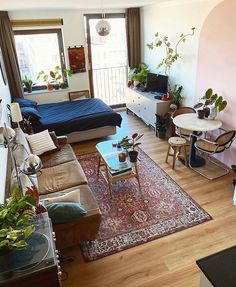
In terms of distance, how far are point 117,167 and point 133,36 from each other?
3.97 m

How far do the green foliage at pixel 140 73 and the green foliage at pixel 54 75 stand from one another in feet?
4.75

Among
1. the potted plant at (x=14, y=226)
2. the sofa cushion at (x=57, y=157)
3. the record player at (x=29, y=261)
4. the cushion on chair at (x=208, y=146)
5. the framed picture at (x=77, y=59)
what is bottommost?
the sofa cushion at (x=57, y=157)

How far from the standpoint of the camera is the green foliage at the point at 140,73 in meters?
5.65

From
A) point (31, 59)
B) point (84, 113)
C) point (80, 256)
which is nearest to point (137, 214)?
point (80, 256)

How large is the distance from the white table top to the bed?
1.38 meters

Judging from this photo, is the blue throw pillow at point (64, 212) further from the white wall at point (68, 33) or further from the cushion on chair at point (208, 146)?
the white wall at point (68, 33)

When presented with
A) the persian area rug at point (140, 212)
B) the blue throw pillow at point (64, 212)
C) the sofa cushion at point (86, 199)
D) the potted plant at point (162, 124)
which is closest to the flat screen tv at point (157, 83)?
the potted plant at point (162, 124)

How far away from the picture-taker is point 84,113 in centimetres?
484

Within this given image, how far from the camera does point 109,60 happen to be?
245 inches

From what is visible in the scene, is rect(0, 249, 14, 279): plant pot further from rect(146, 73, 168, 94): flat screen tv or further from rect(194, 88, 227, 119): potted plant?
rect(146, 73, 168, 94): flat screen tv

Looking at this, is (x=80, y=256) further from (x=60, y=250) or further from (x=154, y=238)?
(x=154, y=238)

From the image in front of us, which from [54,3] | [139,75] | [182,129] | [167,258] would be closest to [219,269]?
[167,258]

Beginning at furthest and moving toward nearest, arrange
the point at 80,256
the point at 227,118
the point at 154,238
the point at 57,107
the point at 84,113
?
1. the point at 57,107
2. the point at 84,113
3. the point at 227,118
4. the point at 154,238
5. the point at 80,256

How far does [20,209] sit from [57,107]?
407 centimetres
